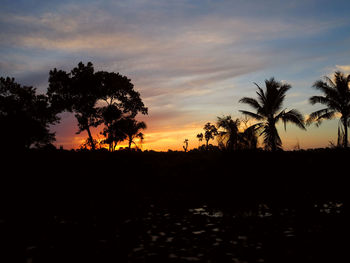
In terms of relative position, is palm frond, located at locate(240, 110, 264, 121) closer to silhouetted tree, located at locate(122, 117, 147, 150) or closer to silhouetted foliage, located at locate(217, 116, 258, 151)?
silhouetted foliage, located at locate(217, 116, 258, 151)

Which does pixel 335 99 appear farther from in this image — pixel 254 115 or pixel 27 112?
pixel 27 112

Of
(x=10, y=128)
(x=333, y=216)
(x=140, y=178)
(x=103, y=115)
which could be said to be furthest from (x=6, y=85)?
(x=333, y=216)

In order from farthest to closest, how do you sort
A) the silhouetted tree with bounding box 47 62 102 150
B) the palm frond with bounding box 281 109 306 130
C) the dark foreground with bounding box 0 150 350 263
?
the silhouetted tree with bounding box 47 62 102 150, the palm frond with bounding box 281 109 306 130, the dark foreground with bounding box 0 150 350 263

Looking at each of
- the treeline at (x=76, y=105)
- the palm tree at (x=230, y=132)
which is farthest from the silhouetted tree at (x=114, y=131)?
the palm tree at (x=230, y=132)

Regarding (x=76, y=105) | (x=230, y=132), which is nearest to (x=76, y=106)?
(x=76, y=105)

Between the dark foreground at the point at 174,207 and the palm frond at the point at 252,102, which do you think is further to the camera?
the palm frond at the point at 252,102

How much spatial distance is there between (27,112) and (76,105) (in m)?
9.80

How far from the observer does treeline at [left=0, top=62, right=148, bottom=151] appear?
43.2 metres

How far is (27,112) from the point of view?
46812 mm

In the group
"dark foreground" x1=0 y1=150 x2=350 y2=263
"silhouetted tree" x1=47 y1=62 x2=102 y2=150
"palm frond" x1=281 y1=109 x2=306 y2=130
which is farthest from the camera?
"silhouetted tree" x1=47 y1=62 x2=102 y2=150

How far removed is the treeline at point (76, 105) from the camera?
142 feet

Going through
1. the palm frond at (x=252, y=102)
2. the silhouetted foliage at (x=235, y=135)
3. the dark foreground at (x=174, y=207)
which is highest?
the palm frond at (x=252, y=102)

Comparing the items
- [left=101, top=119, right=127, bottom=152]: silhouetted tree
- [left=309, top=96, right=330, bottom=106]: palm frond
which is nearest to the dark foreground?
[left=309, top=96, right=330, bottom=106]: palm frond

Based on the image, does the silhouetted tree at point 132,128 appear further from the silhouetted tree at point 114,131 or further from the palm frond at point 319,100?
the palm frond at point 319,100
